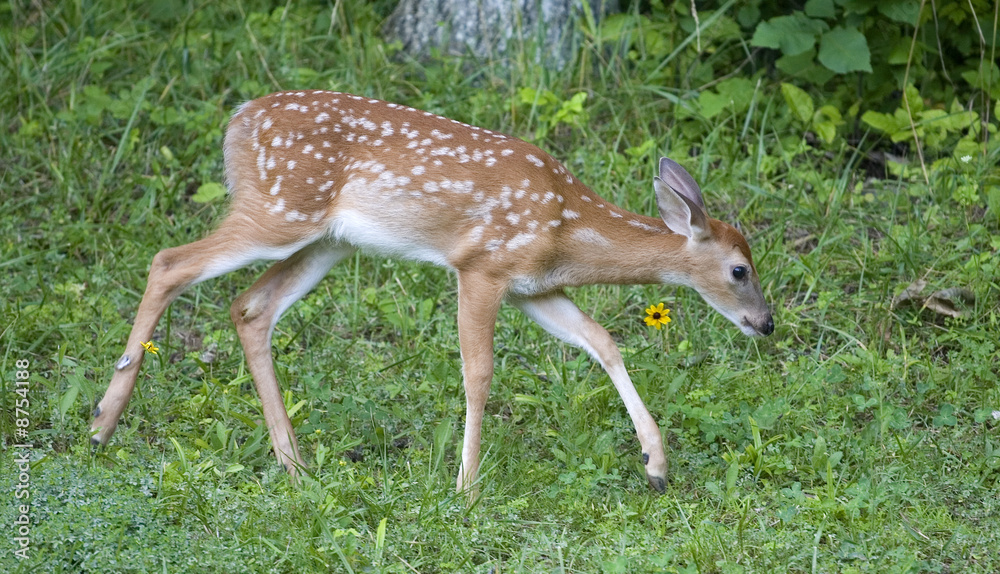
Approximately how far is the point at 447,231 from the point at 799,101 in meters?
3.10

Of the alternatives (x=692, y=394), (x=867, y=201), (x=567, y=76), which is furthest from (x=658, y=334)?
(x=567, y=76)

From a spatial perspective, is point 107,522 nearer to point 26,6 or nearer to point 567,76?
point 567,76

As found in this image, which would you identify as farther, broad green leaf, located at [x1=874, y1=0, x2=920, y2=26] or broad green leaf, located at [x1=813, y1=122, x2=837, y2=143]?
broad green leaf, located at [x1=813, y1=122, x2=837, y2=143]

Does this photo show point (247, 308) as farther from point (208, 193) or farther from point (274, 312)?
point (208, 193)

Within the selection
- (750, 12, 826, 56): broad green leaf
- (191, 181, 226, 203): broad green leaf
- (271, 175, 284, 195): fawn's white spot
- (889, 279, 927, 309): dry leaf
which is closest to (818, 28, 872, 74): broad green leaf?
(750, 12, 826, 56): broad green leaf

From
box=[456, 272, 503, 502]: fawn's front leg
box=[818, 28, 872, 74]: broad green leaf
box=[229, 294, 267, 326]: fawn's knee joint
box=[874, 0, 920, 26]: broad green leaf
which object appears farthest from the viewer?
box=[874, 0, 920, 26]: broad green leaf

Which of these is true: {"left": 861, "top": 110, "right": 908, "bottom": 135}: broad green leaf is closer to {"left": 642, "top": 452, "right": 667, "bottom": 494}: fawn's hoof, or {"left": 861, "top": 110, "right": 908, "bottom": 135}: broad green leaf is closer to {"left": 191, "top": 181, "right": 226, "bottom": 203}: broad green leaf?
{"left": 642, "top": 452, "right": 667, "bottom": 494}: fawn's hoof

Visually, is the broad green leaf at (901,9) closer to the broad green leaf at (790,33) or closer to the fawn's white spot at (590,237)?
the broad green leaf at (790,33)

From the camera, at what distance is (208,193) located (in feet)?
21.1

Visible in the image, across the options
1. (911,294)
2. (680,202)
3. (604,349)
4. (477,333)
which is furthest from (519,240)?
(911,294)

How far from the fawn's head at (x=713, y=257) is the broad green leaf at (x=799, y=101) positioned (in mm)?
2392

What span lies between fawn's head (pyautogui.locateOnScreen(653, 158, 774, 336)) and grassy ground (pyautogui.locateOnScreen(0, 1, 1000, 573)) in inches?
16.0

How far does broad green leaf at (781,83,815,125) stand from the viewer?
6.78 meters

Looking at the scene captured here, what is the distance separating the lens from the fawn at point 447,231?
14.7 feet
